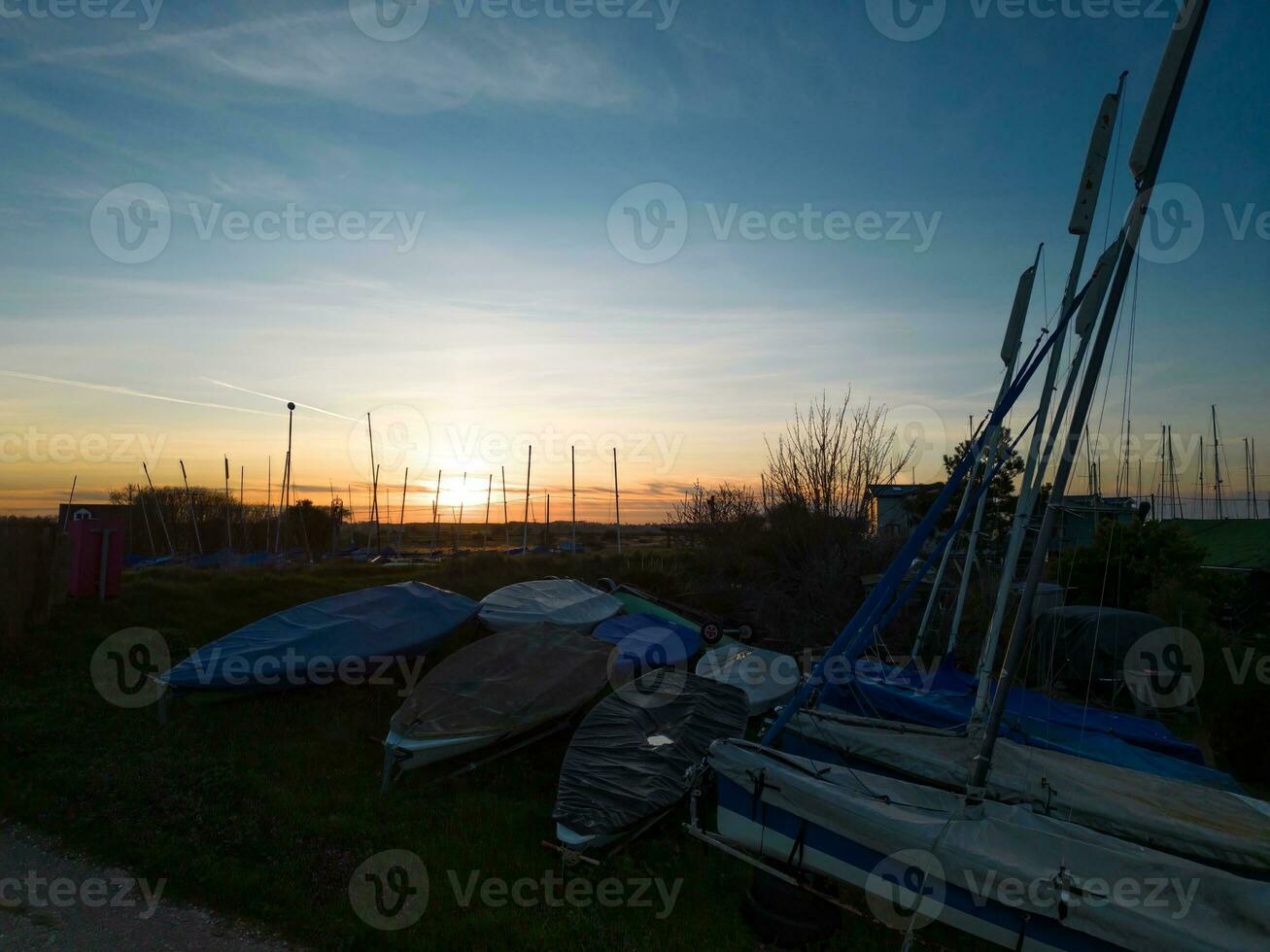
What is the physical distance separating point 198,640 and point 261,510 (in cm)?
5081

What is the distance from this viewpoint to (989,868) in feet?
19.4

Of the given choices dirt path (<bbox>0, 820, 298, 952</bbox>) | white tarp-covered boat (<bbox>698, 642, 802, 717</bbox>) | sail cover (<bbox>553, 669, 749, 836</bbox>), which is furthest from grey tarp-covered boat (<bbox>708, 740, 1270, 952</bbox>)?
white tarp-covered boat (<bbox>698, 642, 802, 717</bbox>)

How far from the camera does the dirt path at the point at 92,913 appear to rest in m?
6.26

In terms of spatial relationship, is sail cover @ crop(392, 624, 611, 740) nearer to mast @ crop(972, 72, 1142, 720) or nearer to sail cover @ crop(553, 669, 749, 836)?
sail cover @ crop(553, 669, 749, 836)

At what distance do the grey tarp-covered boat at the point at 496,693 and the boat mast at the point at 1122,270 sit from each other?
238 inches

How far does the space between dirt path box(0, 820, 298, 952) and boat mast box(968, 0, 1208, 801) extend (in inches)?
265

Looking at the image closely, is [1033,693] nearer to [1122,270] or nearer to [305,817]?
[1122,270]

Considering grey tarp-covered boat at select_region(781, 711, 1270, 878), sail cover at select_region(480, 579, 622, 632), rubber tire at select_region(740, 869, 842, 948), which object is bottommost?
rubber tire at select_region(740, 869, 842, 948)

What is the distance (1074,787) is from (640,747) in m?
4.81

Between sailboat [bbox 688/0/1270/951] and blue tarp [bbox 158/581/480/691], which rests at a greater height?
blue tarp [bbox 158/581/480/691]

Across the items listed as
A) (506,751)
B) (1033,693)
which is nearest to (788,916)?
(506,751)

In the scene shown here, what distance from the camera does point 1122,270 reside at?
25.1 ft

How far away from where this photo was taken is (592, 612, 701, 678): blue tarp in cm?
1459

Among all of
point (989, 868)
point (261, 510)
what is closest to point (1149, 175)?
point (989, 868)
